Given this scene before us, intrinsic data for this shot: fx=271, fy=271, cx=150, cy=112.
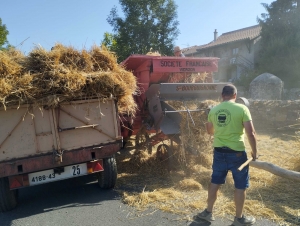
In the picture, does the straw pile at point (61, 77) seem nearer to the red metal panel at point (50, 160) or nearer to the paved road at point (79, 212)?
the red metal panel at point (50, 160)

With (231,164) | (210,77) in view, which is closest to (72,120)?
(231,164)

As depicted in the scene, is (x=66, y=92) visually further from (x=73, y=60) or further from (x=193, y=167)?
(x=193, y=167)

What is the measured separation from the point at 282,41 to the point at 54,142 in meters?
24.2

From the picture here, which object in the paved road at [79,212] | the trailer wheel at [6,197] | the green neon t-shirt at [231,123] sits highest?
the green neon t-shirt at [231,123]

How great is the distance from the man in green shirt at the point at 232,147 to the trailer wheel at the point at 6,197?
2816 mm

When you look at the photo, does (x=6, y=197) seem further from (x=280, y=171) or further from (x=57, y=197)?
(x=280, y=171)

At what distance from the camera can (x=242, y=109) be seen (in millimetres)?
3342

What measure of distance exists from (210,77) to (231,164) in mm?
3278

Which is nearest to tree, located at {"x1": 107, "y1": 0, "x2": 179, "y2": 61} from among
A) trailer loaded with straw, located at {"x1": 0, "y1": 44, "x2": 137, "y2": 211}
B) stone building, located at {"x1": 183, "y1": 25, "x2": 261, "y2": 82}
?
stone building, located at {"x1": 183, "y1": 25, "x2": 261, "y2": 82}

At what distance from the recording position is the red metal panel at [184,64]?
5.52m

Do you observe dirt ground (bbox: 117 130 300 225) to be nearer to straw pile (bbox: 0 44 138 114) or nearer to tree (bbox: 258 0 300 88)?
straw pile (bbox: 0 44 138 114)

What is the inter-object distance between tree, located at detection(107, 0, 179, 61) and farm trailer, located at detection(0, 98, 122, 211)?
656 inches

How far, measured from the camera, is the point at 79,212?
4.01 meters

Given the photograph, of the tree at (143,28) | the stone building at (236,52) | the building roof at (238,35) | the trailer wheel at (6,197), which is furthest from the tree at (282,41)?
the trailer wheel at (6,197)
